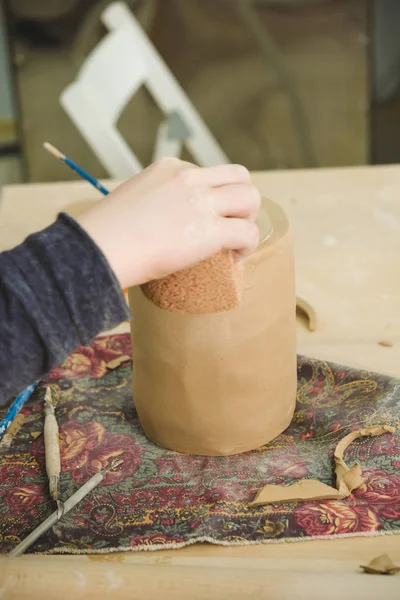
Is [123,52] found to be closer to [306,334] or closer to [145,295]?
[306,334]

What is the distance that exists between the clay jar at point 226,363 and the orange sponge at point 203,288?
1.9 inches

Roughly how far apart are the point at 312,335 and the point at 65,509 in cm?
41

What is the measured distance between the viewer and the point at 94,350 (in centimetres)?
100

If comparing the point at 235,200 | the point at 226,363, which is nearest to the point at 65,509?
the point at 226,363

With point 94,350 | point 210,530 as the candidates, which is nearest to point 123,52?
point 94,350

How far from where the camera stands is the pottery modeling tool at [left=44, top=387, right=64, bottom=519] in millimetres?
750

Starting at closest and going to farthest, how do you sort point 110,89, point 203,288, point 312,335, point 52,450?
point 203,288 < point 52,450 < point 312,335 < point 110,89

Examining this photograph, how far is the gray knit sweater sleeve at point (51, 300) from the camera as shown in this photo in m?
0.56

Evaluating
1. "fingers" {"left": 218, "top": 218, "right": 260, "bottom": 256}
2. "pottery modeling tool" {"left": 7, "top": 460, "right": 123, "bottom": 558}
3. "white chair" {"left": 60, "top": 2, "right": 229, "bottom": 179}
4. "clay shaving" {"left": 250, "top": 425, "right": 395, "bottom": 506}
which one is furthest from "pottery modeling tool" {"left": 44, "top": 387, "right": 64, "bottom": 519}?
"white chair" {"left": 60, "top": 2, "right": 229, "bottom": 179}

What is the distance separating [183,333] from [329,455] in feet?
0.61

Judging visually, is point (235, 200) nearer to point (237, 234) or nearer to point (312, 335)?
point (237, 234)

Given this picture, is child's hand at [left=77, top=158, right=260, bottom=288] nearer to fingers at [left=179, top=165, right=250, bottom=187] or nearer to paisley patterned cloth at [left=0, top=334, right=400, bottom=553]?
fingers at [left=179, top=165, right=250, bottom=187]

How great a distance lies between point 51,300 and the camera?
0.56 meters

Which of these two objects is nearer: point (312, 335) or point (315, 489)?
point (315, 489)
